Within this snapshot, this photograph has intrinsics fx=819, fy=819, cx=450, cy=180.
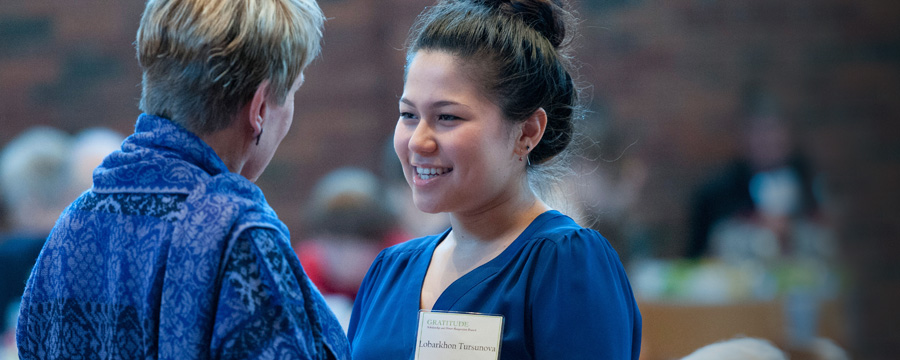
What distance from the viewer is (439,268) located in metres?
1.60

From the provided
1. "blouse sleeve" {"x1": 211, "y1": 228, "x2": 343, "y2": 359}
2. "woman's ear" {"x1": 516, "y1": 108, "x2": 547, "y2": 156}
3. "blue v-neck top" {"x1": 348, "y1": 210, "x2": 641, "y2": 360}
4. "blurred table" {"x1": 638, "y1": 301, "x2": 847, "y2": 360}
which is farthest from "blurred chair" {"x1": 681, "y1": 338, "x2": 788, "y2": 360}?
"blouse sleeve" {"x1": 211, "y1": 228, "x2": 343, "y2": 359}

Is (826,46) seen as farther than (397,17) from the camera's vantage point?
No

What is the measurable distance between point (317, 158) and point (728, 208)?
7.10 feet

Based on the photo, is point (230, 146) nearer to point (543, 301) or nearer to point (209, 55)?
point (209, 55)

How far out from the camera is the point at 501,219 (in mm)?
1559

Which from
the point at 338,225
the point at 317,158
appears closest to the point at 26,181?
the point at 338,225

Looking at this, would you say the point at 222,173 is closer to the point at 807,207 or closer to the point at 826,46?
the point at 826,46

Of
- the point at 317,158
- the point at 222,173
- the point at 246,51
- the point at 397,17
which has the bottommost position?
the point at 222,173

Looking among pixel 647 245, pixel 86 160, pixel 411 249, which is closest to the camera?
pixel 411 249

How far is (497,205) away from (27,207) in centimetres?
211

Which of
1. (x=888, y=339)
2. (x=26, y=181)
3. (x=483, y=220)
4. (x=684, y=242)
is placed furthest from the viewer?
(x=684, y=242)

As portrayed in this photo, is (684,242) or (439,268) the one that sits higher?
(684,242)

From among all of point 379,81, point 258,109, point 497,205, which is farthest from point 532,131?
point 379,81

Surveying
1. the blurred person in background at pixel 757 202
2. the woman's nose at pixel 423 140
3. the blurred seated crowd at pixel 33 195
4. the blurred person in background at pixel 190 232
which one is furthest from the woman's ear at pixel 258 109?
the blurred person in background at pixel 757 202
